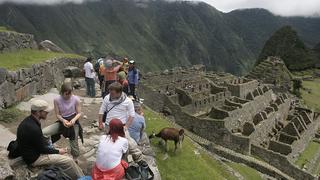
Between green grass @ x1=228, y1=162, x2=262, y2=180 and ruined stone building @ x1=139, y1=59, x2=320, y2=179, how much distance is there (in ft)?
16.7

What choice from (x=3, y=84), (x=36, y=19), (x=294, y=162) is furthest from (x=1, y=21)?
(x=3, y=84)

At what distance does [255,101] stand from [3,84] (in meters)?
37.3

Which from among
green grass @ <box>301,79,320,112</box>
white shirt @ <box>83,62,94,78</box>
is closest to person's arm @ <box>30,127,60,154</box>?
white shirt @ <box>83,62,94,78</box>

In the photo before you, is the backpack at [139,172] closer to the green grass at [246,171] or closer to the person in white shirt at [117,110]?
the person in white shirt at [117,110]

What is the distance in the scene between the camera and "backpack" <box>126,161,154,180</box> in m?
11.6

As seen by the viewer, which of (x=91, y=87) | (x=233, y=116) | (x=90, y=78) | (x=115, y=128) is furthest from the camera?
(x=233, y=116)

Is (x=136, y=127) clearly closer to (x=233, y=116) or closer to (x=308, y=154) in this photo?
(x=233, y=116)

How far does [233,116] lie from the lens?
41250 millimetres

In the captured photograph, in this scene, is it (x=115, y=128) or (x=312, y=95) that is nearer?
(x=115, y=128)

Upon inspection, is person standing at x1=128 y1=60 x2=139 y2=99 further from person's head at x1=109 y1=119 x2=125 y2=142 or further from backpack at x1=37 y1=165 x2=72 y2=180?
backpack at x1=37 y1=165 x2=72 y2=180

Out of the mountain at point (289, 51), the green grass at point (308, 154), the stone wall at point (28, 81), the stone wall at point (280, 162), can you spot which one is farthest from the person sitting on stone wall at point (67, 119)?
the mountain at point (289, 51)

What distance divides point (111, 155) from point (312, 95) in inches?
3338

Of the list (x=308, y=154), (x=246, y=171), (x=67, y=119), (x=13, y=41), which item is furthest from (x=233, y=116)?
(x=67, y=119)

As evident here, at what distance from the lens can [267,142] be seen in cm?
4178
